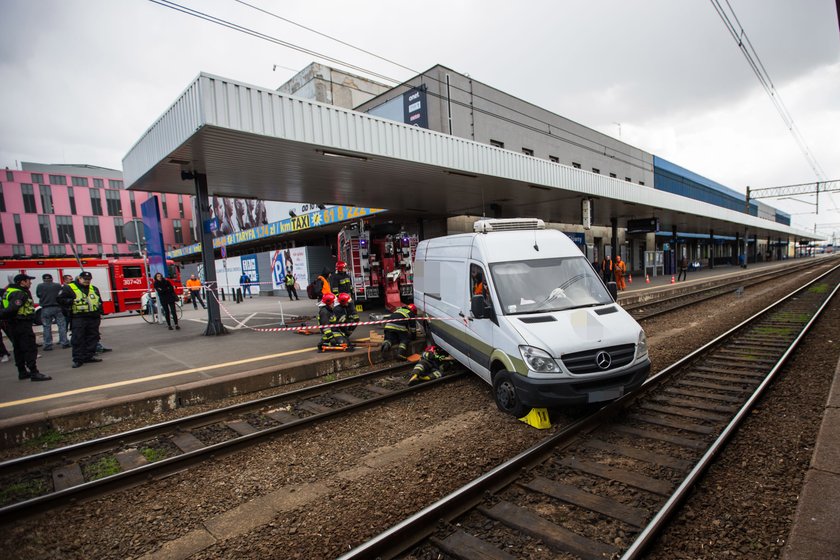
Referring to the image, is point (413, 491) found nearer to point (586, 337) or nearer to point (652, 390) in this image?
point (586, 337)

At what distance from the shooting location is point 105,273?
20.5 metres

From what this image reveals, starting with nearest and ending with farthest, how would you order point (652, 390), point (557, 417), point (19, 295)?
point (557, 417), point (652, 390), point (19, 295)

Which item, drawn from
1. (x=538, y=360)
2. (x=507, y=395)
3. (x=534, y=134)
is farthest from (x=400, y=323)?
(x=534, y=134)

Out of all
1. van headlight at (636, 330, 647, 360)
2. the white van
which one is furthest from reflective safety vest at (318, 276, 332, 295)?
van headlight at (636, 330, 647, 360)

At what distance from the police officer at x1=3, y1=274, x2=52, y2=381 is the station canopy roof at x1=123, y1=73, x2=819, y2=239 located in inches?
144

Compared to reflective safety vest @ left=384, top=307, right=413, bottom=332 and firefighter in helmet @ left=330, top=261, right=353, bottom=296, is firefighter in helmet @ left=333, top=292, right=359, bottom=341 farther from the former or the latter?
reflective safety vest @ left=384, top=307, right=413, bottom=332

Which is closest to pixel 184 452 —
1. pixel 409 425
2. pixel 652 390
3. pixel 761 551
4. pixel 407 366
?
pixel 409 425

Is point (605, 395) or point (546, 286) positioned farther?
point (546, 286)

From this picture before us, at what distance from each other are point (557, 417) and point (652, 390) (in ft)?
6.16

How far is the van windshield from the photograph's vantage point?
529 cm

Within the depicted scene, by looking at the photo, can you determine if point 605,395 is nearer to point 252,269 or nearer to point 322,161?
point 322,161

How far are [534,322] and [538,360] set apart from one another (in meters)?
0.52

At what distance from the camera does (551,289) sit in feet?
17.9

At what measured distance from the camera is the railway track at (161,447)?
13.2 feet
